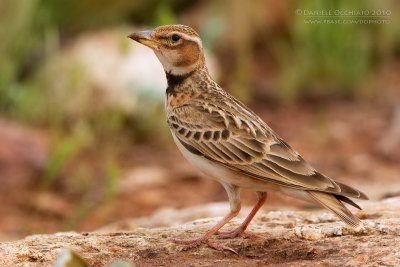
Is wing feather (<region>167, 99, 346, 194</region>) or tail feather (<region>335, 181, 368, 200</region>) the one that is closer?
tail feather (<region>335, 181, 368, 200</region>)

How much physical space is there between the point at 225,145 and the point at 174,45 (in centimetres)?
93

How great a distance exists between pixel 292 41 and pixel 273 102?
157cm

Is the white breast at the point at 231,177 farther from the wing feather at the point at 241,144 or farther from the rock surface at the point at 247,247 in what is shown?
the rock surface at the point at 247,247

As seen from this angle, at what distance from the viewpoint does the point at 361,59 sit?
1361 cm

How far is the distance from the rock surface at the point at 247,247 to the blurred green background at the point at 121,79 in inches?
102

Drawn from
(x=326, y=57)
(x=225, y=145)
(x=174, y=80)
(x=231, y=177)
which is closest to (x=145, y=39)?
(x=174, y=80)

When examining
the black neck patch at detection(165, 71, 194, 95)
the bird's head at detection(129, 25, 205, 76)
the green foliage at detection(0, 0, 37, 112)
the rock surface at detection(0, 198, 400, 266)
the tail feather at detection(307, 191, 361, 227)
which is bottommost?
the rock surface at detection(0, 198, 400, 266)

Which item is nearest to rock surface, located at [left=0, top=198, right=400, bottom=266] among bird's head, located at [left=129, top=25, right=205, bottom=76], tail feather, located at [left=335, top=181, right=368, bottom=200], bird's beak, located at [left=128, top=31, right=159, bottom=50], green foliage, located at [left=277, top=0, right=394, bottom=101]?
tail feather, located at [left=335, top=181, right=368, bottom=200]

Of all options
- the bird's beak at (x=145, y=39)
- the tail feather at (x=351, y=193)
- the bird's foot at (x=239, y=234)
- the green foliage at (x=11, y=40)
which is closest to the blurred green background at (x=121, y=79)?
the green foliage at (x=11, y=40)

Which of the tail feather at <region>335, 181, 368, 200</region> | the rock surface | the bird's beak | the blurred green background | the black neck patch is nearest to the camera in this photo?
the rock surface

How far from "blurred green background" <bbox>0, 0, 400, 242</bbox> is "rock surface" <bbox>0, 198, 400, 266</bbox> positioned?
2600mm

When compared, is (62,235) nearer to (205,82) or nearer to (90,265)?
(90,265)

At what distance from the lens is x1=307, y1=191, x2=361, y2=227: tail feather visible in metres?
5.75

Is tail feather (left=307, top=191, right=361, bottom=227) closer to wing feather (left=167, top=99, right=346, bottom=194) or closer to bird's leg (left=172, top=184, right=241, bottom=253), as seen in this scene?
wing feather (left=167, top=99, right=346, bottom=194)
